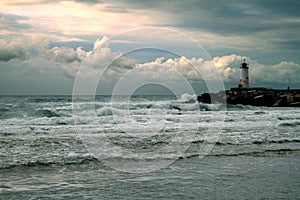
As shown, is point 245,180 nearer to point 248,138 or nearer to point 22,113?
point 248,138

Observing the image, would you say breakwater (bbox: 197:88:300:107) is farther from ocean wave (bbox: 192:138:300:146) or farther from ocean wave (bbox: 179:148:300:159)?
ocean wave (bbox: 179:148:300:159)

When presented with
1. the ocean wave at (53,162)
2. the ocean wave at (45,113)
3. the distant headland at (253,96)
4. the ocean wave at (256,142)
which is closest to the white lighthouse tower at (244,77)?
the distant headland at (253,96)

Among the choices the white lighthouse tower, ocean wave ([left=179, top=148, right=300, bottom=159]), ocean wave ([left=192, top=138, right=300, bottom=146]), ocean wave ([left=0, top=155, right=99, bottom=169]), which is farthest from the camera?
the white lighthouse tower

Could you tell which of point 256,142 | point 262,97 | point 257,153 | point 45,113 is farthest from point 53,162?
point 262,97

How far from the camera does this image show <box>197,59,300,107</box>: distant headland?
2383 inches

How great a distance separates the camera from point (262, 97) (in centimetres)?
6106

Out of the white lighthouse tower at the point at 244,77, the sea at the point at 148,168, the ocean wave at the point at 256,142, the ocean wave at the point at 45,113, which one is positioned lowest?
the ocean wave at the point at 256,142

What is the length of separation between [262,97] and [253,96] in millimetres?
1461

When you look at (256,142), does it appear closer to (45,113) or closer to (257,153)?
(257,153)

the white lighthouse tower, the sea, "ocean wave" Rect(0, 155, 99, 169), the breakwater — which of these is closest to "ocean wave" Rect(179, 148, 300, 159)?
the sea

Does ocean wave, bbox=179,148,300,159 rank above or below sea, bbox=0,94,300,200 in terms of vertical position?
below

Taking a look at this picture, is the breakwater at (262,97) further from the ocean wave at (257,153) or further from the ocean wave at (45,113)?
the ocean wave at (257,153)

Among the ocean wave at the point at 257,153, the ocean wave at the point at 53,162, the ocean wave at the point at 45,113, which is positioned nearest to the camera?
the ocean wave at the point at 53,162

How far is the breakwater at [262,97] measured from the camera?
6044cm
